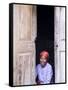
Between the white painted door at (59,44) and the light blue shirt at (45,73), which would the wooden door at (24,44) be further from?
the white painted door at (59,44)

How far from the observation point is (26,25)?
5.02 ft

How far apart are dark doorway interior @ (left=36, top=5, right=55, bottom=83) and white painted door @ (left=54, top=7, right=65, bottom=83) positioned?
0.02m

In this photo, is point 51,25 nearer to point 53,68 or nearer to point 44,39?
point 44,39

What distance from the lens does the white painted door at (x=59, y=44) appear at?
1589 mm

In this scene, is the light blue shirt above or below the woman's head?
below

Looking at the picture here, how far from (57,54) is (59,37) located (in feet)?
0.34

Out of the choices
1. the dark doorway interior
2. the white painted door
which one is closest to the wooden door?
the dark doorway interior

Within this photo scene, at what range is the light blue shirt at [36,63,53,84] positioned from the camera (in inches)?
61.4

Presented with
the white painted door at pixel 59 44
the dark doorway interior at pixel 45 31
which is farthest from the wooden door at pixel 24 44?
the white painted door at pixel 59 44

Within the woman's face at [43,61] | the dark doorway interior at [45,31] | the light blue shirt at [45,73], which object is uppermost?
the dark doorway interior at [45,31]

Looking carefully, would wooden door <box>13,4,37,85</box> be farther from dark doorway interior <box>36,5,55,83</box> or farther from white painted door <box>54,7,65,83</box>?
white painted door <box>54,7,65,83</box>

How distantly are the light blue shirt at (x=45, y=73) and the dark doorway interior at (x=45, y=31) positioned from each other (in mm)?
28

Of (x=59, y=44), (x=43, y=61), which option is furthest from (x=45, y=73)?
(x=59, y=44)

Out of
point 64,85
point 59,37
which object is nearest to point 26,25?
point 59,37
